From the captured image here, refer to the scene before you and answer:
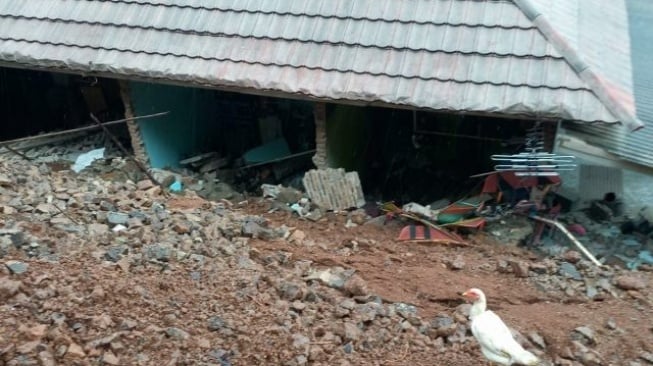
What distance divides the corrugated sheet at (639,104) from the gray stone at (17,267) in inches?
225

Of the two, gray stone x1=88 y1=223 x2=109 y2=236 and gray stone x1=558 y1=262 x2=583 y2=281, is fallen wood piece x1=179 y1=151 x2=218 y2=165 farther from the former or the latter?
gray stone x1=558 y1=262 x2=583 y2=281

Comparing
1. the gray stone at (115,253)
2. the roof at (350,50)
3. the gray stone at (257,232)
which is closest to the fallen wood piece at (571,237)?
the roof at (350,50)

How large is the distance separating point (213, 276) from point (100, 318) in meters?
0.97

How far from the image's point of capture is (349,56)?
23.2 ft

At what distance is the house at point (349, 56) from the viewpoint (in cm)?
654

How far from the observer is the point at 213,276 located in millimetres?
5082

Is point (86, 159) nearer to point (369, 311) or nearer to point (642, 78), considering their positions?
point (369, 311)

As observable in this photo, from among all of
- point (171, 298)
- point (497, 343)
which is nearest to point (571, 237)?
point (497, 343)

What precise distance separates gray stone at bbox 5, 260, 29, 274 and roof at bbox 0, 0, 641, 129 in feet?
10.3

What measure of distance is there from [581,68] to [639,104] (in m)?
2.98

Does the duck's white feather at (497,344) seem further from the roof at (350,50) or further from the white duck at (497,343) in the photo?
the roof at (350,50)

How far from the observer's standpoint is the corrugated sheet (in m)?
7.30

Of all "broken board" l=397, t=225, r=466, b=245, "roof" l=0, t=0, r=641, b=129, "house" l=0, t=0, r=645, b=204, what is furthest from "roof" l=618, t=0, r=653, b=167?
"broken board" l=397, t=225, r=466, b=245

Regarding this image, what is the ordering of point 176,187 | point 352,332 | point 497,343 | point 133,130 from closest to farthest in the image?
point 497,343
point 352,332
point 176,187
point 133,130
